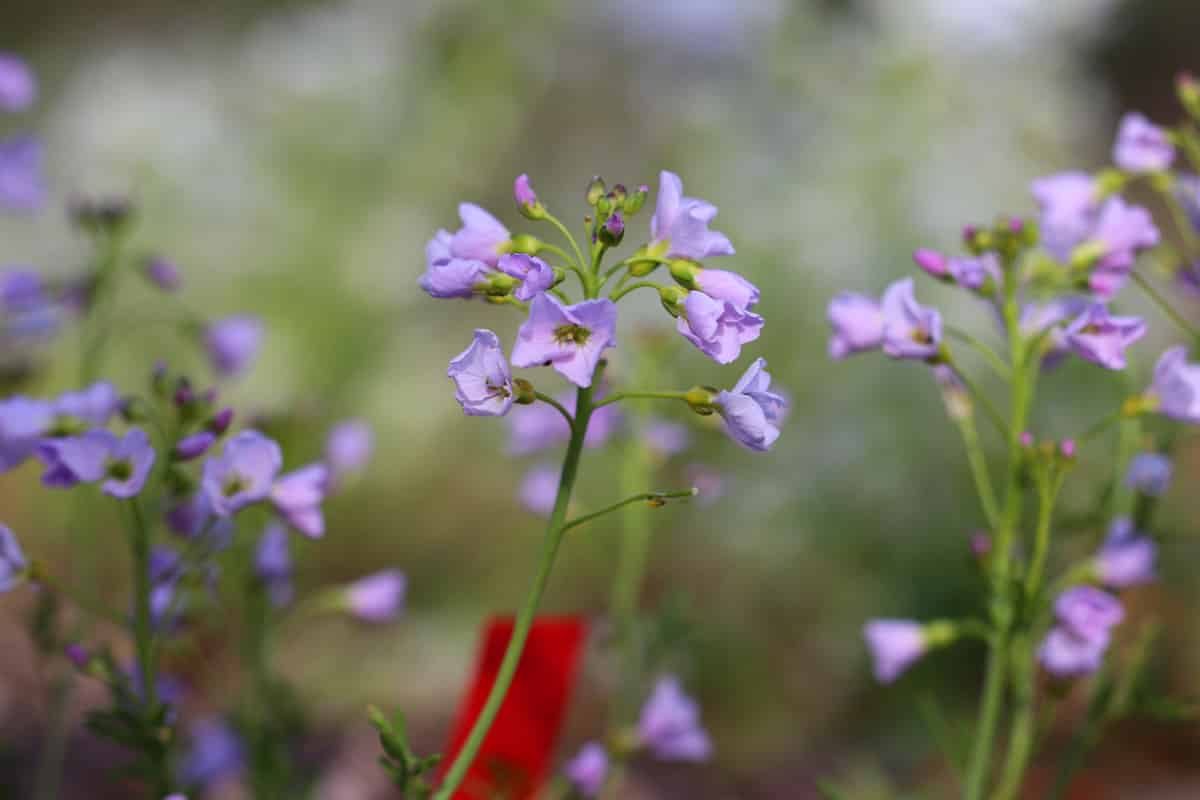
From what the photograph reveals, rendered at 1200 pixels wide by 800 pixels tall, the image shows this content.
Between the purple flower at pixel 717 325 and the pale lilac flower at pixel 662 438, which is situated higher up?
the purple flower at pixel 717 325

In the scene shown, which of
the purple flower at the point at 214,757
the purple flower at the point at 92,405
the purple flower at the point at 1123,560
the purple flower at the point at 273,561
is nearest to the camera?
the purple flower at the point at 92,405

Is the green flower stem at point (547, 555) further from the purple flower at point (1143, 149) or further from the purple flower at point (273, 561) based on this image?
the purple flower at point (1143, 149)

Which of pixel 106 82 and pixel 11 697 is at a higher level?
pixel 106 82

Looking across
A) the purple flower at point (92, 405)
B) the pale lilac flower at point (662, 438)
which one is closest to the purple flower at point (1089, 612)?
the pale lilac flower at point (662, 438)

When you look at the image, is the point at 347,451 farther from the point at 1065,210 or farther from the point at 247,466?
the point at 1065,210

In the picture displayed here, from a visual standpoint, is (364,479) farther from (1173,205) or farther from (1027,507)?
(1173,205)

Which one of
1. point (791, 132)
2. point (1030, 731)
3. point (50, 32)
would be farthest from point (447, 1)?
point (1030, 731)

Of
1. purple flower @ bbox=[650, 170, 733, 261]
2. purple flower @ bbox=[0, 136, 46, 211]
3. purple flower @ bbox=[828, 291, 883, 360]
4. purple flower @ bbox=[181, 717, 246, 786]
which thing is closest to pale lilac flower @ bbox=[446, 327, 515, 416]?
purple flower @ bbox=[650, 170, 733, 261]
